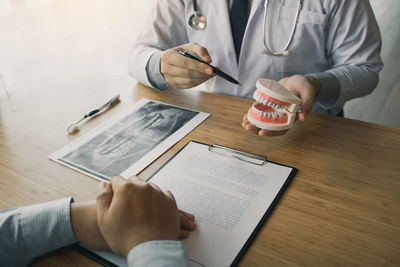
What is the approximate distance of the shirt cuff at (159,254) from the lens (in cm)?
51

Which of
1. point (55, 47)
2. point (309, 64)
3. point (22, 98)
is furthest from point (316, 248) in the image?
point (55, 47)

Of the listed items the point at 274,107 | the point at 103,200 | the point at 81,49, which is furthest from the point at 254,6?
the point at 81,49

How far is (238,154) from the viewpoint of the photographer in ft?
2.67

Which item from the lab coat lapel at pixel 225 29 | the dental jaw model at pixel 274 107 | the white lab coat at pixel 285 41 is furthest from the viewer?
the lab coat lapel at pixel 225 29

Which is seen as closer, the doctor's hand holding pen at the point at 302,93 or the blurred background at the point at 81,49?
the doctor's hand holding pen at the point at 302,93

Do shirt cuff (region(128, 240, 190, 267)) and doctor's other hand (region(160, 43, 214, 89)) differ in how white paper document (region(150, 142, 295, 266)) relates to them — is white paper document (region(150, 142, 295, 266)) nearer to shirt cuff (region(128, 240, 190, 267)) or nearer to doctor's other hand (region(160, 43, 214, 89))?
shirt cuff (region(128, 240, 190, 267))

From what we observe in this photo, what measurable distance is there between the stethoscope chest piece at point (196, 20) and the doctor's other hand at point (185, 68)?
251 millimetres

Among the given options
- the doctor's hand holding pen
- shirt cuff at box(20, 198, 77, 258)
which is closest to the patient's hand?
shirt cuff at box(20, 198, 77, 258)

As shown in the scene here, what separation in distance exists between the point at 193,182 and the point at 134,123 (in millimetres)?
347

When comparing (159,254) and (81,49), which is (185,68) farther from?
(81,49)

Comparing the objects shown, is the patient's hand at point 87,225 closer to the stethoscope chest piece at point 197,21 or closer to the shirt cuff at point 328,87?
the shirt cuff at point 328,87

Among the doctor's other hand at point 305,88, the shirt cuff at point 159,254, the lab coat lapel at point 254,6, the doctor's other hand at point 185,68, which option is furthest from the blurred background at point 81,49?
the shirt cuff at point 159,254

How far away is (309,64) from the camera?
3.86ft

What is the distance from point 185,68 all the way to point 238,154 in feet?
1.18
